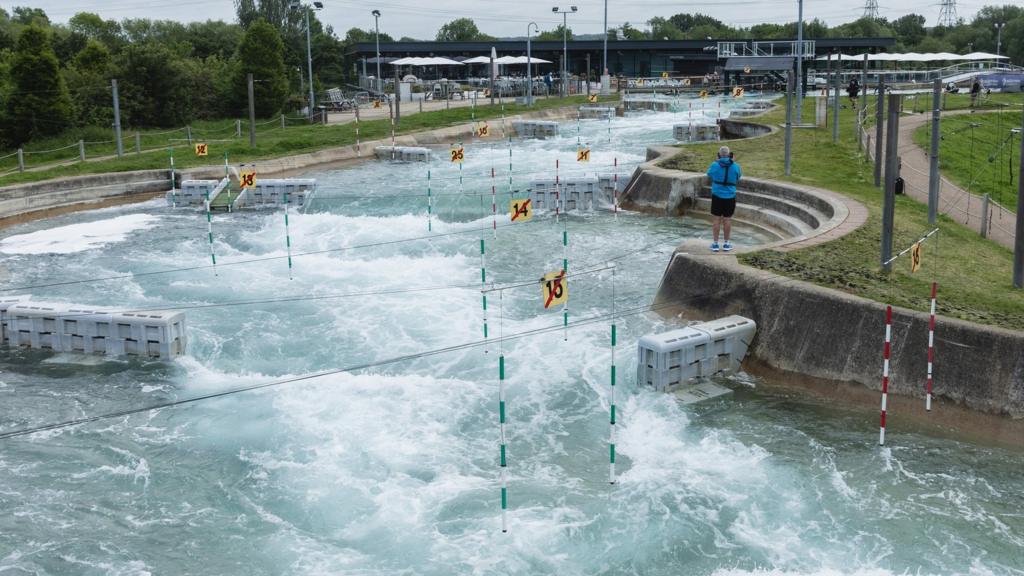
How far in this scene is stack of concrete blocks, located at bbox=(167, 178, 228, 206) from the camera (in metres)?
29.8

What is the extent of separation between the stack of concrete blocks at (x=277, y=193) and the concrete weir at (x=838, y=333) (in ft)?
48.3

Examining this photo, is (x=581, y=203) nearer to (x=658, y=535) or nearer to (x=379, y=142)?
(x=379, y=142)

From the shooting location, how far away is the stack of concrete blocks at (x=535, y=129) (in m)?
45.5

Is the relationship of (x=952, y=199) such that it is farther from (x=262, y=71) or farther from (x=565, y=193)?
(x=262, y=71)

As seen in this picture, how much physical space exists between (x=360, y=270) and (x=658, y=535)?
12.4 meters

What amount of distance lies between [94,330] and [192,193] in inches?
575

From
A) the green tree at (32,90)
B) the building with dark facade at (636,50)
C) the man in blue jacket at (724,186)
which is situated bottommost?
the man in blue jacket at (724,186)

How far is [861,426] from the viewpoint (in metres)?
12.5

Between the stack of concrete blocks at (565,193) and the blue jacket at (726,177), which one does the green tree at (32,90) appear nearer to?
the stack of concrete blocks at (565,193)

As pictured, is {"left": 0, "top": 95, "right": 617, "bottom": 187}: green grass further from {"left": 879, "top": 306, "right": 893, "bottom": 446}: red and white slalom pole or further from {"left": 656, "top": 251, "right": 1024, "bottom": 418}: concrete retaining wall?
{"left": 879, "top": 306, "right": 893, "bottom": 446}: red and white slalom pole

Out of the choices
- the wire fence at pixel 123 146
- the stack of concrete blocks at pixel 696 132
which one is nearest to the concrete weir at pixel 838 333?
the wire fence at pixel 123 146

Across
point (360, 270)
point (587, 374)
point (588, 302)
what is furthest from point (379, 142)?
point (587, 374)

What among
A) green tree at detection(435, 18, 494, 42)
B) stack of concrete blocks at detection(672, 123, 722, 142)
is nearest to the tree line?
stack of concrete blocks at detection(672, 123, 722, 142)

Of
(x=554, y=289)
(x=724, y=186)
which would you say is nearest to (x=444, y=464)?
(x=554, y=289)
